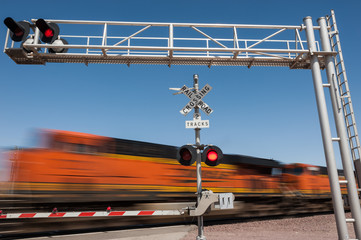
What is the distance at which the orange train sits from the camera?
8.91 meters

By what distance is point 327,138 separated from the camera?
18.5 feet

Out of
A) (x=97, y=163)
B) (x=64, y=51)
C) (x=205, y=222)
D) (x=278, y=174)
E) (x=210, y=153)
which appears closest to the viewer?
(x=210, y=153)

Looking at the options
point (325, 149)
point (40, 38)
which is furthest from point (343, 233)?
point (40, 38)

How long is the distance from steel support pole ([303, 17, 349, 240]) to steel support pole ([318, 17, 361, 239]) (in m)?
0.25

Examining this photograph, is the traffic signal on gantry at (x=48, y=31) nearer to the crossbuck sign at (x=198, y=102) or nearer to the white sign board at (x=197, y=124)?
the crossbuck sign at (x=198, y=102)

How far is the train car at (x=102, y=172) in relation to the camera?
350 inches

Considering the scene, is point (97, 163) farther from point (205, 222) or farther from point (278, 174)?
point (278, 174)

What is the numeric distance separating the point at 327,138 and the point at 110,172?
7966mm

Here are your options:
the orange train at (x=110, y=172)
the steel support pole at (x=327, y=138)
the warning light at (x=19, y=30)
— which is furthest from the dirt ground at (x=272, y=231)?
the warning light at (x=19, y=30)

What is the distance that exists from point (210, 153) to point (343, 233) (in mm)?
3226

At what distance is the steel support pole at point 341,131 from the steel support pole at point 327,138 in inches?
9.8

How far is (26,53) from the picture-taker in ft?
19.6

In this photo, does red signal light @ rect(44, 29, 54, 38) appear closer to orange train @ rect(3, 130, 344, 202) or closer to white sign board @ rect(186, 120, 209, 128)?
white sign board @ rect(186, 120, 209, 128)

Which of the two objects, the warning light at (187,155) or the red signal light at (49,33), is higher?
the red signal light at (49,33)
